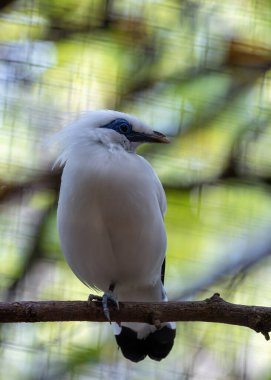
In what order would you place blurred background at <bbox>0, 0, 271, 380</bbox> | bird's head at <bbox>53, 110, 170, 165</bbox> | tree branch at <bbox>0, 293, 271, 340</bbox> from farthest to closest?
blurred background at <bbox>0, 0, 271, 380</bbox>
bird's head at <bbox>53, 110, 170, 165</bbox>
tree branch at <bbox>0, 293, 271, 340</bbox>

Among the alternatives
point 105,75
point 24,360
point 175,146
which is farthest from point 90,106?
point 24,360

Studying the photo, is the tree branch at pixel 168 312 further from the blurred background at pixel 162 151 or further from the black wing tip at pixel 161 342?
the blurred background at pixel 162 151

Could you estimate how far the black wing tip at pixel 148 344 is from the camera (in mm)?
3896

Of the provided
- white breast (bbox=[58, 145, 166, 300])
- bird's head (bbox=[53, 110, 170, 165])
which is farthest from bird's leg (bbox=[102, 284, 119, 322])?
bird's head (bbox=[53, 110, 170, 165])

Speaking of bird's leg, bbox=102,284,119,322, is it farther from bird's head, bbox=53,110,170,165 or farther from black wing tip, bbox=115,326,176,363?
bird's head, bbox=53,110,170,165

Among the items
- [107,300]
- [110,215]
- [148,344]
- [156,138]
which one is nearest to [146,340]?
[148,344]

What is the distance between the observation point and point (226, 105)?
15.2ft

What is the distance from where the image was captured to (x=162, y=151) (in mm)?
4586

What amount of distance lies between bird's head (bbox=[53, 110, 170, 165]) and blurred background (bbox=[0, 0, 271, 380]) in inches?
22.1

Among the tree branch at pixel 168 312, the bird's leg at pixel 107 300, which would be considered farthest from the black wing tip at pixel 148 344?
the tree branch at pixel 168 312

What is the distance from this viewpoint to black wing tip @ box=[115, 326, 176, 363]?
390 cm

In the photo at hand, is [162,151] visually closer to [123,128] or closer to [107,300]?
[123,128]

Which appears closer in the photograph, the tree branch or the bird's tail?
the tree branch

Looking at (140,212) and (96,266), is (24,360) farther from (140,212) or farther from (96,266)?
(140,212)
